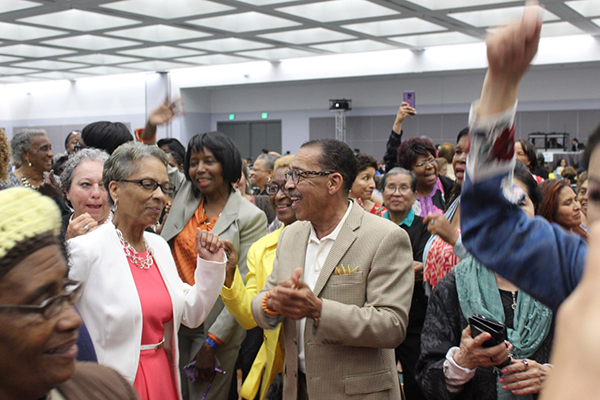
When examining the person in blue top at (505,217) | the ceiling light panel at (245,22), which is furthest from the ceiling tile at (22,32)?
the person in blue top at (505,217)

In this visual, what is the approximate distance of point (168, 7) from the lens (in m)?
10.8

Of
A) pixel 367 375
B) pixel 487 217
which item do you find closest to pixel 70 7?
pixel 367 375

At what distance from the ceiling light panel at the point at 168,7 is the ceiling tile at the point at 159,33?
1.38m

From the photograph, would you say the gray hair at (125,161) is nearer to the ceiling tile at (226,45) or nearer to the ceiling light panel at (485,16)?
the ceiling light panel at (485,16)

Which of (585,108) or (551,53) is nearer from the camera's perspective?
(551,53)

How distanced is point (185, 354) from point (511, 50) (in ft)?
9.25

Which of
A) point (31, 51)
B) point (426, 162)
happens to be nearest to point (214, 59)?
point (31, 51)

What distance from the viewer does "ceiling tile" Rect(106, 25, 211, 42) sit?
12.4 metres

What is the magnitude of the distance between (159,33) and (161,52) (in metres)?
2.43

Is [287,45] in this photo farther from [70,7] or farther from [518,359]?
[518,359]

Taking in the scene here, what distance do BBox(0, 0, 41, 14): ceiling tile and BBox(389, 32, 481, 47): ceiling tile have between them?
7.69 meters

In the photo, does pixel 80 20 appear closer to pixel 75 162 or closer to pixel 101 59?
pixel 101 59

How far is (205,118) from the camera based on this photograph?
68.1 ft

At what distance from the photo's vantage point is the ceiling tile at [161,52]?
14.7 m
